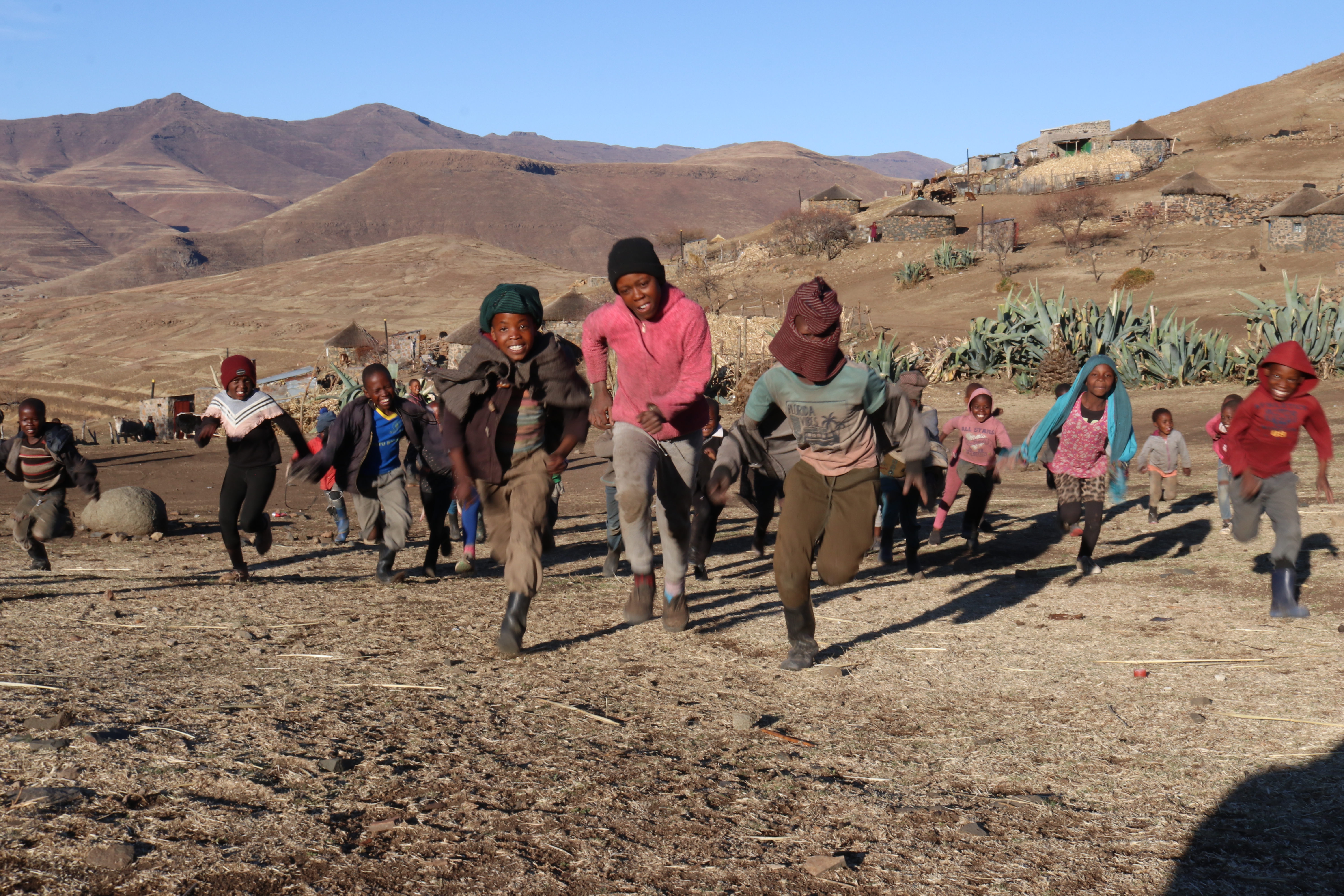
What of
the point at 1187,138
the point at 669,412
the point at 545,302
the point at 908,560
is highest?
the point at 1187,138

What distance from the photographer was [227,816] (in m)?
3.26

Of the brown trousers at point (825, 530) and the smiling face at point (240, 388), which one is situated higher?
the smiling face at point (240, 388)

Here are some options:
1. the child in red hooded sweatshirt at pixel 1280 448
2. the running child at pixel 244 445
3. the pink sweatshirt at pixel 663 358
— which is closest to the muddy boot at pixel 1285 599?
the child in red hooded sweatshirt at pixel 1280 448

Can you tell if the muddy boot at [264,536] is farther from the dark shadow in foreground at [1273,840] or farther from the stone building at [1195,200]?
the stone building at [1195,200]

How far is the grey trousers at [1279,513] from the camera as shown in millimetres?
6168

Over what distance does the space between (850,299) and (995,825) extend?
41792 mm

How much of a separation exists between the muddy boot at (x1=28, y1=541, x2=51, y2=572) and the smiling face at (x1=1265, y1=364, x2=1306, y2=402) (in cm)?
849

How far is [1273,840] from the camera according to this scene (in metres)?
3.21

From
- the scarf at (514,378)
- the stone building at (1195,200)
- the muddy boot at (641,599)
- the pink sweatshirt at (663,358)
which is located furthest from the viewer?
the stone building at (1195,200)

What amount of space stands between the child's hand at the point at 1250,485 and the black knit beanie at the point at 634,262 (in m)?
3.65

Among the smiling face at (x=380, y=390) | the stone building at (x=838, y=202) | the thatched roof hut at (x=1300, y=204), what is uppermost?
the stone building at (x=838, y=202)

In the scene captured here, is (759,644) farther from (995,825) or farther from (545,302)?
(545,302)

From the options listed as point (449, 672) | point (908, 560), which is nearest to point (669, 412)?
point (449, 672)

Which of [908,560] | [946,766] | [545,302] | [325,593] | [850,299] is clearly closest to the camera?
[946,766]
